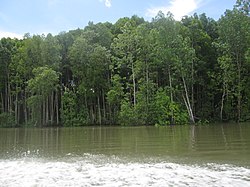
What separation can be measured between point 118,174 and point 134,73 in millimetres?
28473

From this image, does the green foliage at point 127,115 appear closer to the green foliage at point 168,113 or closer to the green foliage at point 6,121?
the green foliage at point 168,113

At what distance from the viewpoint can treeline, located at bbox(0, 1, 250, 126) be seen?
33156 millimetres

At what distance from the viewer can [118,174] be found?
283 inches

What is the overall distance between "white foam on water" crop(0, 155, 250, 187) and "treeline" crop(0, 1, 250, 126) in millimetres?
23862

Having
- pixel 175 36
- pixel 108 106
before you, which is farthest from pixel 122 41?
pixel 108 106

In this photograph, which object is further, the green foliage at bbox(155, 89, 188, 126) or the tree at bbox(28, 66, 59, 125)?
the tree at bbox(28, 66, 59, 125)

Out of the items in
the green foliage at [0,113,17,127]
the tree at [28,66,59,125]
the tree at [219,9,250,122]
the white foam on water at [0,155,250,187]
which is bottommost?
the white foam on water at [0,155,250,187]

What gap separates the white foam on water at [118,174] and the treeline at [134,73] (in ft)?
78.3

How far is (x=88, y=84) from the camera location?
38.7m

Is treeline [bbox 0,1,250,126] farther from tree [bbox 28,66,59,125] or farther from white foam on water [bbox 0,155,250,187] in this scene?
white foam on water [bbox 0,155,250,187]

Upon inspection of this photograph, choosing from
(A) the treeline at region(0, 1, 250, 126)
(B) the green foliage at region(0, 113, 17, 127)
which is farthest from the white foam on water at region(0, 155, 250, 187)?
(B) the green foliage at region(0, 113, 17, 127)

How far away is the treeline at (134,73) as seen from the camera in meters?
33.2

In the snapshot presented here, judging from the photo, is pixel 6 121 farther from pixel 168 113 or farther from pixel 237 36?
pixel 237 36

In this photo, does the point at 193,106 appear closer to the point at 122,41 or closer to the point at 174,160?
the point at 122,41
